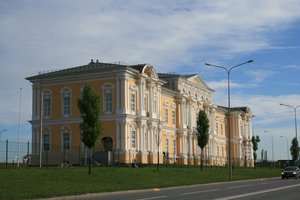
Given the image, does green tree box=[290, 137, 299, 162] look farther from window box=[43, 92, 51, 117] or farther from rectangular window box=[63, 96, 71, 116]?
window box=[43, 92, 51, 117]

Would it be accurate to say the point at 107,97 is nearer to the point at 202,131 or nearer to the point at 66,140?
the point at 66,140

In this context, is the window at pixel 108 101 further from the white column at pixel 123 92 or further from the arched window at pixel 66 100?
the arched window at pixel 66 100

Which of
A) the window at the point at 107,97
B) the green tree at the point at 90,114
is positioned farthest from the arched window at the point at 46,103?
the green tree at the point at 90,114

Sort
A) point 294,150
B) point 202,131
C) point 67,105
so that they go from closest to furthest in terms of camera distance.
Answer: point 202,131
point 67,105
point 294,150

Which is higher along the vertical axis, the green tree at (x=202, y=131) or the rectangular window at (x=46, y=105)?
the rectangular window at (x=46, y=105)

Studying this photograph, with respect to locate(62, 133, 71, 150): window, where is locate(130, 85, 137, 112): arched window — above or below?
above

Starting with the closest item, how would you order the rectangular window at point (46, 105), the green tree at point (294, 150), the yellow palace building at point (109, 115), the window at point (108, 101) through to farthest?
the yellow palace building at point (109, 115) → the window at point (108, 101) → the rectangular window at point (46, 105) → the green tree at point (294, 150)

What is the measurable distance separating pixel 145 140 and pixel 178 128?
16.2m

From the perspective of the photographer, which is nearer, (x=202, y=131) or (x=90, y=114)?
(x=90, y=114)

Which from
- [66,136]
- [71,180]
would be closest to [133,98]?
[66,136]

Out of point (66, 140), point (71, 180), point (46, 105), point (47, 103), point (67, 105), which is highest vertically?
point (47, 103)

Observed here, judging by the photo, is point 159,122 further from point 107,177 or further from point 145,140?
point 107,177

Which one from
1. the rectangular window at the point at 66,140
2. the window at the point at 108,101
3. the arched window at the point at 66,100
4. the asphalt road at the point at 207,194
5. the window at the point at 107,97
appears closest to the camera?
the asphalt road at the point at 207,194

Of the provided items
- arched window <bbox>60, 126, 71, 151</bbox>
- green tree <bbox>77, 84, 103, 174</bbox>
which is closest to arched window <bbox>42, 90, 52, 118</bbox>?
arched window <bbox>60, 126, 71, 151</bbox>
